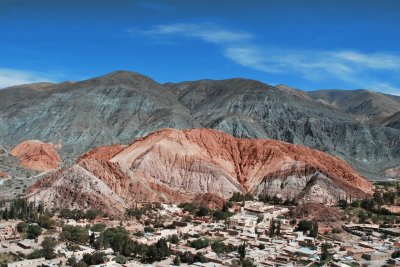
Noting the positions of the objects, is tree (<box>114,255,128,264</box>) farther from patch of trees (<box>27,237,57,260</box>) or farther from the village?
patch of trees (<box>27,237,57,260</box>)

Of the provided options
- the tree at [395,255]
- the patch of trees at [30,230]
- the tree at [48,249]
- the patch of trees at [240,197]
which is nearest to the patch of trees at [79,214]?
the patch of trees at [30,230]

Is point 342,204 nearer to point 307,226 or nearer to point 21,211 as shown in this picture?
point 307,226

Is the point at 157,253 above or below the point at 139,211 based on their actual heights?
below

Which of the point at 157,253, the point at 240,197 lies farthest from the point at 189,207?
the point at 157,253

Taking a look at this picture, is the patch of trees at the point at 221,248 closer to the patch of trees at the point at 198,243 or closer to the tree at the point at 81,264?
the patch of trees at the point at 198,243

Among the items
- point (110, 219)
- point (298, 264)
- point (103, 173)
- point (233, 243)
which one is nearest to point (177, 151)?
point (103, 173)

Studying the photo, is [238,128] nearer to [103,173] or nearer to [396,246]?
[103,173]

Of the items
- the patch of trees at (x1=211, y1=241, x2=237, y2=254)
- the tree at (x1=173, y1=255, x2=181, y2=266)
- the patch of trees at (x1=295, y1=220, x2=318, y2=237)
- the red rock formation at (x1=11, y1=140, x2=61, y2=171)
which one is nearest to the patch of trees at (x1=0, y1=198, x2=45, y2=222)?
the tree at (x1=173, y1=255, x2=181, y2=266)
